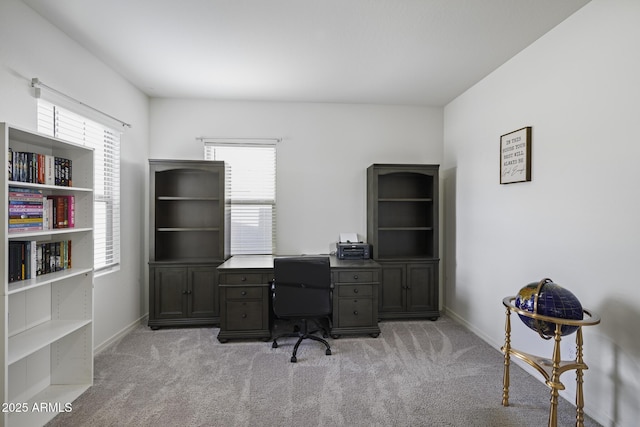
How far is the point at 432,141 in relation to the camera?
4207 millimetres

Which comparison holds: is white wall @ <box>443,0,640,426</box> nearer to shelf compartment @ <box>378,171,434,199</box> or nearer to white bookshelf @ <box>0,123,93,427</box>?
shelf compartment @ <box>378,171,434,199</box>

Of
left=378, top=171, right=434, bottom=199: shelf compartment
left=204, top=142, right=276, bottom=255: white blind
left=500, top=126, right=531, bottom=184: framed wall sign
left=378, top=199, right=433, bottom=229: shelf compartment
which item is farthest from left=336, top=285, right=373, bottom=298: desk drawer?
left=500, top=126, right=531, bottom=184: framed wall sign

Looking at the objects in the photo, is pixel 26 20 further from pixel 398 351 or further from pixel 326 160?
pixel 398 351

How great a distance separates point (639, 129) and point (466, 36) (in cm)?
135

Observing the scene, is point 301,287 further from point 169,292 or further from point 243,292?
point 169,292

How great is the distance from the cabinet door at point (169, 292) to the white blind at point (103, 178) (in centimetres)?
48

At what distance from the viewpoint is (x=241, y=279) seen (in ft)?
10.5

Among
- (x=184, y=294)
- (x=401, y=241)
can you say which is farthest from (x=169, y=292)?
(x=401, y=241)

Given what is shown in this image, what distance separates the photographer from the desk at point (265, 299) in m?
3.19

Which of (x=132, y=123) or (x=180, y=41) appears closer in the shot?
(x=180, y=41)

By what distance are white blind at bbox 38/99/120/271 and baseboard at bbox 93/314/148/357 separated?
738 mm

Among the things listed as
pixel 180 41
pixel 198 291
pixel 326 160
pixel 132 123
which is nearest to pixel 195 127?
pixel 132 123

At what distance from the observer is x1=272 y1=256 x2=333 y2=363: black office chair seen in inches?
113

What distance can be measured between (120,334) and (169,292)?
612 millimetres
